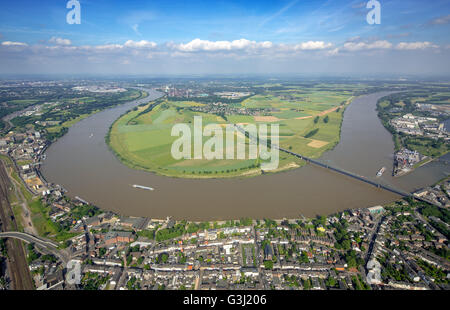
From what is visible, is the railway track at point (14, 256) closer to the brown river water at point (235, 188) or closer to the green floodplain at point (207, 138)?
the brown river water at point (235, 188)

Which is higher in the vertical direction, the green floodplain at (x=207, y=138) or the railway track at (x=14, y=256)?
the green floodplain at (x=207, y=138)

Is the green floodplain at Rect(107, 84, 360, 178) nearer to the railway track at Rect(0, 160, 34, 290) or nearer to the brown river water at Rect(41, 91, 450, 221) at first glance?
the brown river water at Rect(41, 91, 450, 221)

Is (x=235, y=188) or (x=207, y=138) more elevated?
(x=207, y=138)

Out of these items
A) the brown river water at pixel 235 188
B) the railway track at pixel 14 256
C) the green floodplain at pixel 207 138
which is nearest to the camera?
the railway track at pixel 14 256

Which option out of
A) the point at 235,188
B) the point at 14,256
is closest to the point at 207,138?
the point at 235,188

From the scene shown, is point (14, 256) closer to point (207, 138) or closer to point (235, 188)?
point (235, 188)

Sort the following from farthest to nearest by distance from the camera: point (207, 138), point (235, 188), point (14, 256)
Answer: point (207, 138) → point (235, 188) → point (14, 256)

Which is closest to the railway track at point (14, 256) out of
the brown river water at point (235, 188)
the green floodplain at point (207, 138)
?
the brown river water at point (235, 188)

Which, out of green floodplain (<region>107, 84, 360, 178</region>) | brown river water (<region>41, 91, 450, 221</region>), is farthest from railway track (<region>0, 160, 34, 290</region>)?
green floodplain (<region>107, 84, 360, 178</region>)
